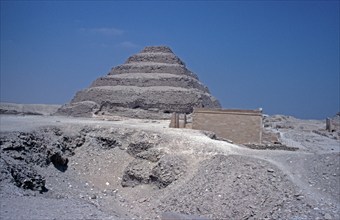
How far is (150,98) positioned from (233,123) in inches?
641

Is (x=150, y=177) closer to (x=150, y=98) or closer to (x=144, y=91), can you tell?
(x=150, y=98)

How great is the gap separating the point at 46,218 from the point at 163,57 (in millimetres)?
34164

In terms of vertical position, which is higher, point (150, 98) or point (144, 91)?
point (144, 91)

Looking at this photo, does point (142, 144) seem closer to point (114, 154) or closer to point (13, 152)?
point (114, 154)

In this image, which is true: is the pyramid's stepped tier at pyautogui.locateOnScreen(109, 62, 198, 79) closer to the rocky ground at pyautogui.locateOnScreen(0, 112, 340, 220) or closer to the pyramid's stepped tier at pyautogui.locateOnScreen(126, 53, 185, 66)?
the pyramid's stepped tier at pyautogui.locateOnScreen(126, 53, 185, 66)

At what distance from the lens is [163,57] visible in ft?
135

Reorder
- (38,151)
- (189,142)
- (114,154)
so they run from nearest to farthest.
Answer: (38,151), (189,142), (114,154)

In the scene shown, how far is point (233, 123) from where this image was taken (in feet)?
65.4

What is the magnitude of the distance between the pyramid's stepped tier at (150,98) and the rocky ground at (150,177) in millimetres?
16766

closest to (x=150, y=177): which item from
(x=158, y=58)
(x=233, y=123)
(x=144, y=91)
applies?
(x=233, y=123)

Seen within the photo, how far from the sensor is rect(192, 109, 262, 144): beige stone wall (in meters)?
19.5

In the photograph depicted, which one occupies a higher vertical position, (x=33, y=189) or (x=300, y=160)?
(x=300, y=160)

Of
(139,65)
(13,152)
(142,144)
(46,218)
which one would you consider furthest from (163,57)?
(46,218)

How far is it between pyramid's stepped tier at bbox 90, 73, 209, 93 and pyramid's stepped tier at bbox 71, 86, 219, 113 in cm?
76
